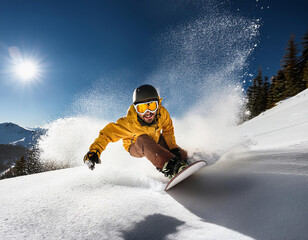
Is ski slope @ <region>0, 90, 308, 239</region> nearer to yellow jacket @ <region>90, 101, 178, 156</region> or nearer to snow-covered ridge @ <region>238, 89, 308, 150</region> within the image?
yellow jacket @ <region>90, 101, 178, 156</region>

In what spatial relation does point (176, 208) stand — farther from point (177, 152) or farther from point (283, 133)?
point (283, 133)

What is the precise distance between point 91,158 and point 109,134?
0.52m

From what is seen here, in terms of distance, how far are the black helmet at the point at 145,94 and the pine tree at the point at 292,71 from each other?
2529cm

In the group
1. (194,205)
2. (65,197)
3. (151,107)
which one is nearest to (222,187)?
(194,205)

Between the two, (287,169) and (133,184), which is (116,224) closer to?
(133,184)

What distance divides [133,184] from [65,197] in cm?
72

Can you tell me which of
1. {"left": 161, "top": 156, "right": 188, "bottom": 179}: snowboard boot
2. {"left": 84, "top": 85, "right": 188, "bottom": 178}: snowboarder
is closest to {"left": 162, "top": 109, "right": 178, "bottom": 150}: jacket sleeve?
{"left": 84, "top": 85, "right": 188, "bottom": 178}: snowboarder

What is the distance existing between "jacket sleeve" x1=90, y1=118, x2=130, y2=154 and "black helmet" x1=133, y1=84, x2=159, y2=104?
51cm

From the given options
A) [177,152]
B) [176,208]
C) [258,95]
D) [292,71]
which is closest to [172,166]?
[176,208]

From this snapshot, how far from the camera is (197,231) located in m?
0.97

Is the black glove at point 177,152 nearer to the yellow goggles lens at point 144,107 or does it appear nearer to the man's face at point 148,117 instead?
the man's face at point 148,117

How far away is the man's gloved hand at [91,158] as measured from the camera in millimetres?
2151

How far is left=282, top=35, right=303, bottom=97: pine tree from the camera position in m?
20.5

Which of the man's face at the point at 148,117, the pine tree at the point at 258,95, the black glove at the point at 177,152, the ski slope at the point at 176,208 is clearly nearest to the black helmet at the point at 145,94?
the man's face at the point at 148,117
